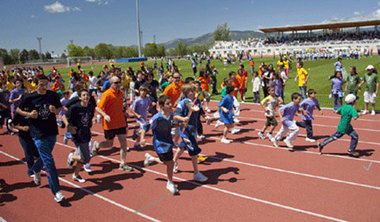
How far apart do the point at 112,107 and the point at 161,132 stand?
158cm

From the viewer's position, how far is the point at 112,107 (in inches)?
240

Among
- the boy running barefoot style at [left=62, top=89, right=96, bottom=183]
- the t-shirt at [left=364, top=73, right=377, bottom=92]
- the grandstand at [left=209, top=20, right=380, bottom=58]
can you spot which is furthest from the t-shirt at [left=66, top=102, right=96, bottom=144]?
the grandstand at [left=209, top=20, right=380, bottom=58]

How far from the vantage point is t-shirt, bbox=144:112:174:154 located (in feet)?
16.7

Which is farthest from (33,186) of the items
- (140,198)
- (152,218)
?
(152,218)

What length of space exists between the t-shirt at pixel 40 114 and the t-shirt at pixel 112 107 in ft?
3.61

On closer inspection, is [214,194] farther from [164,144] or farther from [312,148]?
[312,148]

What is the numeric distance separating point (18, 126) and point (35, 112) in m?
1.12

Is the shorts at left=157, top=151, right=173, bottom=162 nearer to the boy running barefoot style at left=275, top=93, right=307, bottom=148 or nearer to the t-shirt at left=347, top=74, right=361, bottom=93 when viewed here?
the boy running barefoot style at left=275, top=93, right=307, bottom=148

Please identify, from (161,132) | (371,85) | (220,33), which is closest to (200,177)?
(161,132)

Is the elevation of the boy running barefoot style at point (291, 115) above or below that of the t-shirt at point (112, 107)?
below

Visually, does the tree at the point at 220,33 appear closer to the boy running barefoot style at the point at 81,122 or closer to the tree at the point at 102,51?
the tree at the point at 102,51

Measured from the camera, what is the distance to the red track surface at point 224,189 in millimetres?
4688

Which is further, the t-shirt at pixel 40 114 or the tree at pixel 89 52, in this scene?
the tree at pixel 89 52

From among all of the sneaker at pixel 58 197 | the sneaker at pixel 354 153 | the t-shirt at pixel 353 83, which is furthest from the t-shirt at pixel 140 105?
the t-shirt at pixel 353 83
